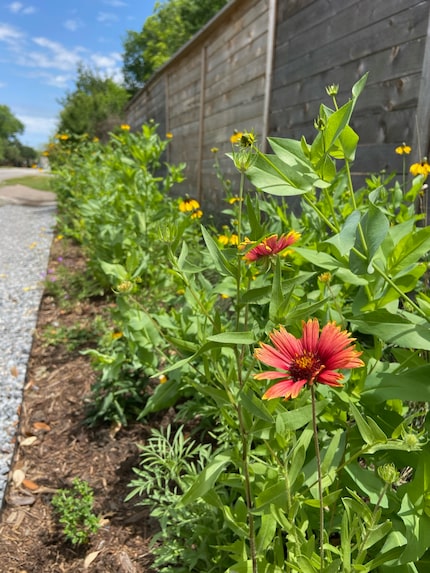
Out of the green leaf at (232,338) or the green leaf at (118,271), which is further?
the green leaf at (118,271)

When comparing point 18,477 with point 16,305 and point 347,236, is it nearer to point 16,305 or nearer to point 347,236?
point 347,236

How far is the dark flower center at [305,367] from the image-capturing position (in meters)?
0.60

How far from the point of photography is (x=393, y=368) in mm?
986

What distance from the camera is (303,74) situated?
326 cm

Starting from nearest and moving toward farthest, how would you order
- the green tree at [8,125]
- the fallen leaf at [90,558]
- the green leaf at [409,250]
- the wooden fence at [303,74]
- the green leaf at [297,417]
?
the green leaf at [297,417] → the green leaf at [409,250] → the fallen leaf at [90,558] → the wooden fence at [303,74] → the green tree at [8,125]

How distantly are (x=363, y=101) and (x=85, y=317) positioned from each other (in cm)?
217

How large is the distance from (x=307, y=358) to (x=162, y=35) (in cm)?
3489

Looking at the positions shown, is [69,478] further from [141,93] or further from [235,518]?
[141,93]

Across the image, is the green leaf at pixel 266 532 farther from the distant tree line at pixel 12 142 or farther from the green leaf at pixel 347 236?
the distant tree line at pixel 12 142

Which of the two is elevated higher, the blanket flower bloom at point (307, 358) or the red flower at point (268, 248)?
the red flower at point (268, 248)

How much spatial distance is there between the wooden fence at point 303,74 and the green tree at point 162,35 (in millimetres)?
25665

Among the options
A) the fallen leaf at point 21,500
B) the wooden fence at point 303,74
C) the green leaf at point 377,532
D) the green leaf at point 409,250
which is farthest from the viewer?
the wooden fence at point 303,74

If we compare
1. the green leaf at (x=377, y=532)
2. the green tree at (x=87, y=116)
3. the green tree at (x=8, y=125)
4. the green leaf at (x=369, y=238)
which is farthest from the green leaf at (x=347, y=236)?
the green tree at (x=8, y=125)

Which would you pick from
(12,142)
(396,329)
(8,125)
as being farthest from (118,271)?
(8,125)
